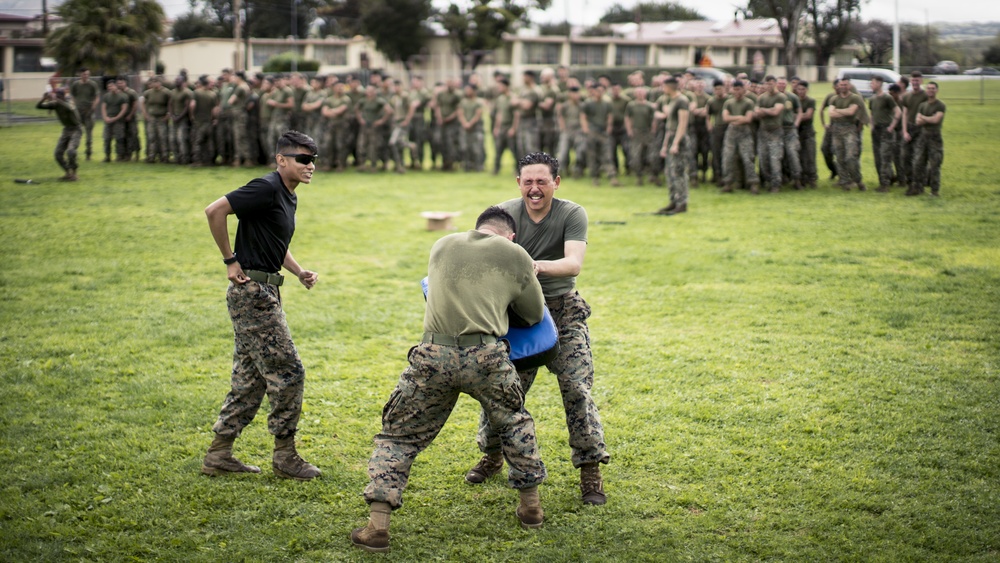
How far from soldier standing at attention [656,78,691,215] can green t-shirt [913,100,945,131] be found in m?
4.62

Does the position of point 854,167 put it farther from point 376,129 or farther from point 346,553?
point 346,553

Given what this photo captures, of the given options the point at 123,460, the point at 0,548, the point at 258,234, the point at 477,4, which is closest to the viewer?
the point at 0,548

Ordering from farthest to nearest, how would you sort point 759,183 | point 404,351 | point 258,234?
point 759,183
point 404,351
point 258,234

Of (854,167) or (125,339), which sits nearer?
(125,339)

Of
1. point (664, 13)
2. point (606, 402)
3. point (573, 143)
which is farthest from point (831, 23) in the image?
point (664, 13)

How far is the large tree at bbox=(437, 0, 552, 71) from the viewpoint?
55.7m

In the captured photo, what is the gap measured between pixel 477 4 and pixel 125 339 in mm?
51467

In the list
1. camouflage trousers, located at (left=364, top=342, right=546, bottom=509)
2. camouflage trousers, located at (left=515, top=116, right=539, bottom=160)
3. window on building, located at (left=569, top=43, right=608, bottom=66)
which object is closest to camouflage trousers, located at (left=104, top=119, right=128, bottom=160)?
camouflage trousers, located at (left=515, top=116, right=539, bottom=160)

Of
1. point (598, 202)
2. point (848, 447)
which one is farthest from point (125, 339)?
point (598, 202)

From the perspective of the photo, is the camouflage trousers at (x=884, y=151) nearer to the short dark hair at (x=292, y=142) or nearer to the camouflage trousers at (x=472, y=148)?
the camouflage trousers at (x=472, y=148)

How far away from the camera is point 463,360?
448 centimetres

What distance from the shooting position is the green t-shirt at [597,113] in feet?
64.6

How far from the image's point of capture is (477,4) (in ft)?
185

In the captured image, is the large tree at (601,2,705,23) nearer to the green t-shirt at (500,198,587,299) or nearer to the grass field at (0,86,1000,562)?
the grass field at (0,86,1000,562)
